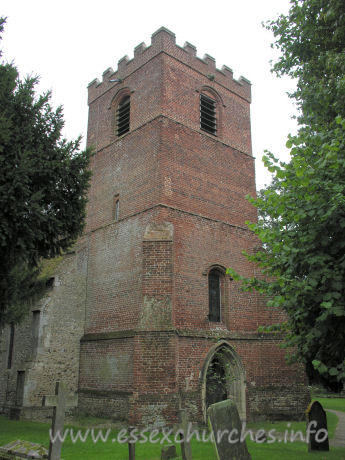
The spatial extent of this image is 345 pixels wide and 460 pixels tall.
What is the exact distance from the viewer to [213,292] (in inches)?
650

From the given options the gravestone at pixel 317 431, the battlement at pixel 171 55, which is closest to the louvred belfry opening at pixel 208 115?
the battlement at pixel 171 55

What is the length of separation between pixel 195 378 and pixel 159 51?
12.9m

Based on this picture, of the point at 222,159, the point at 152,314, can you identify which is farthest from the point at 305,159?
the point at 222,159

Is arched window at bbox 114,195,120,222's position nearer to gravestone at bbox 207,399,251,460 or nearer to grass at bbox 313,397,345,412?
gravestone at bbox 207,399,251,460

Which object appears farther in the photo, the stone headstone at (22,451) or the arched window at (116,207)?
the arched window at (116,207)

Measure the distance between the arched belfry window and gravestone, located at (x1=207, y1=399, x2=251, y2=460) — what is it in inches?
554

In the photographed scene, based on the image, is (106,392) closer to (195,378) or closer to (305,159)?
(195,378)

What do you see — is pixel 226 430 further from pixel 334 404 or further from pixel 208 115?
pixel 334 404

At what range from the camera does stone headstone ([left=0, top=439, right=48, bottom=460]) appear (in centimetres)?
788

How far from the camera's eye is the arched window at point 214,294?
16194 millimetres

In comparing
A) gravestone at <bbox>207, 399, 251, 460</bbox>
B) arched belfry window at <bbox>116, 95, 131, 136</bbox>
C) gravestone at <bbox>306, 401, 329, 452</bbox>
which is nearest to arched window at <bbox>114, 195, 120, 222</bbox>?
arched belfry window at <bbox>116, 95, 131, 136</bbox>

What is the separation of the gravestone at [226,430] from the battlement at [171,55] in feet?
48.4

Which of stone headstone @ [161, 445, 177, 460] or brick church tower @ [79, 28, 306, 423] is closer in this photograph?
stone headstone @ [161, 445, 177, 460]

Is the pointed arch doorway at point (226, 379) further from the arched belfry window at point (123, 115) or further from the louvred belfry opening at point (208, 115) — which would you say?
the arched belfry window at point (123, 115)
